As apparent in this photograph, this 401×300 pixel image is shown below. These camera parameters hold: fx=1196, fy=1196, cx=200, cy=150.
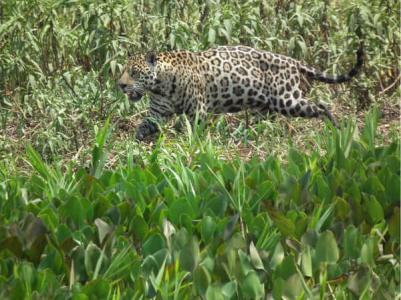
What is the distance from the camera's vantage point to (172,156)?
6.45 meters

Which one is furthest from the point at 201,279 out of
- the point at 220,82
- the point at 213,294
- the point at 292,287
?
the point at 220,82

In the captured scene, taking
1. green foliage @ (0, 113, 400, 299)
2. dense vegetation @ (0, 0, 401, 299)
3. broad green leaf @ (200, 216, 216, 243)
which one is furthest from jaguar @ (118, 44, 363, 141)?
broad green leaf @ (200, 216, 216, 243)

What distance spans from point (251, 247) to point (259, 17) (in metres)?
5.80

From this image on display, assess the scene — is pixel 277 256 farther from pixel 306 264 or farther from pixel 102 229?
pixel 102 229

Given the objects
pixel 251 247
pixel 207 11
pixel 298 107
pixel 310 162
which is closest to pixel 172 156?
pixel 310 162

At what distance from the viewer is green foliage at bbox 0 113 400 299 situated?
3.96 meters

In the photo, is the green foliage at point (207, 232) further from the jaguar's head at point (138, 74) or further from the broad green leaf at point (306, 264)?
the jaguar's head at point (138, 74)

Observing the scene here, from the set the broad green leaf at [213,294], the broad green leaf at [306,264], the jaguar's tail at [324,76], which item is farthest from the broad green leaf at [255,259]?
the jaguar's tail at [324,76]

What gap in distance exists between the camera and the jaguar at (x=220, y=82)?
8.87m

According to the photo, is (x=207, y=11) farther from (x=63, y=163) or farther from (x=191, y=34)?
(x=63, y=163)

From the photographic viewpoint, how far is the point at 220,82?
9.19 meters

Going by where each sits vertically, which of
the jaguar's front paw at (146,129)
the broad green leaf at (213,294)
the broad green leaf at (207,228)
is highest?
the broad green leaf at (213,294)

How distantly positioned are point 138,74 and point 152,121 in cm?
42

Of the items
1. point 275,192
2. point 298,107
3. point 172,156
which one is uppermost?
point 275,192
